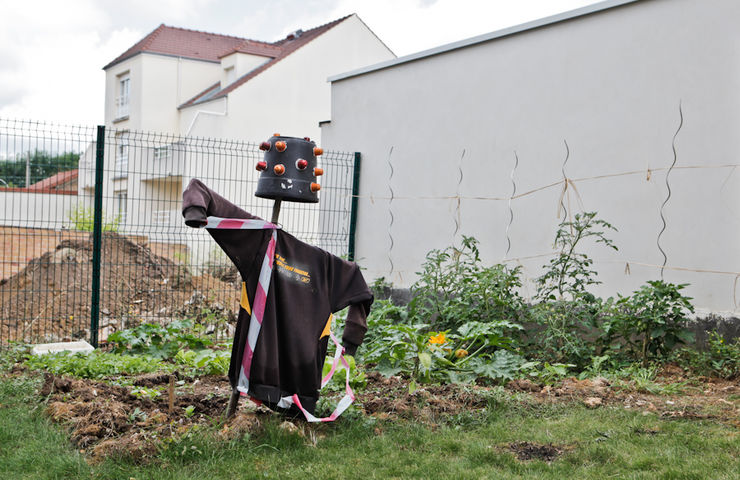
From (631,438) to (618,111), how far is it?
3712 mm

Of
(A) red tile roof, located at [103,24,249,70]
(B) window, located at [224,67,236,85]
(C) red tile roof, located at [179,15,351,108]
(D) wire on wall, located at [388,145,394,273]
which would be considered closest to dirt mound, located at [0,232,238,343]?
(D) wire on wall, located at [388,145,394,273]

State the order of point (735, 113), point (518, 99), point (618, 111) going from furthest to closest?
1. point (518, 99)
2. point (618, 111)
3. point (735, 113)

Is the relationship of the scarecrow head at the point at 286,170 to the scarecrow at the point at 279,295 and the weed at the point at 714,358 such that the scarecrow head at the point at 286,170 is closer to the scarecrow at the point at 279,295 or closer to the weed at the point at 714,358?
the scarecrow at the point at 279,295

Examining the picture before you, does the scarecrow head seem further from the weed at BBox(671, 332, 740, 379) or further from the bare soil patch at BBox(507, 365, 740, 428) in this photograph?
the weed at BBox(671, 332, 740, 379)

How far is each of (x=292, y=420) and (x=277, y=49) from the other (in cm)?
2610

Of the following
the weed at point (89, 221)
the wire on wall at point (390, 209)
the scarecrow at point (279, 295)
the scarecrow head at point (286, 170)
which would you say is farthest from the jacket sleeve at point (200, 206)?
the wire on wall at point (390, 209)

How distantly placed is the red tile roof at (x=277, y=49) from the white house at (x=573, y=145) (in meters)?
16.5

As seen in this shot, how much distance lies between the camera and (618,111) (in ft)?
21.9

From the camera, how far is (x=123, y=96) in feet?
102

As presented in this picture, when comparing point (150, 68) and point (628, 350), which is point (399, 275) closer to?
point (628, 350)

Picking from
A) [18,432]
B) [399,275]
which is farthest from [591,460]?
[399,275]

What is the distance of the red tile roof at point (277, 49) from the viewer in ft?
83.0

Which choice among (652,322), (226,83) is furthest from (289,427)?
(226,83)

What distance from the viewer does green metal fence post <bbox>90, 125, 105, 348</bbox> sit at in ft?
24.2
